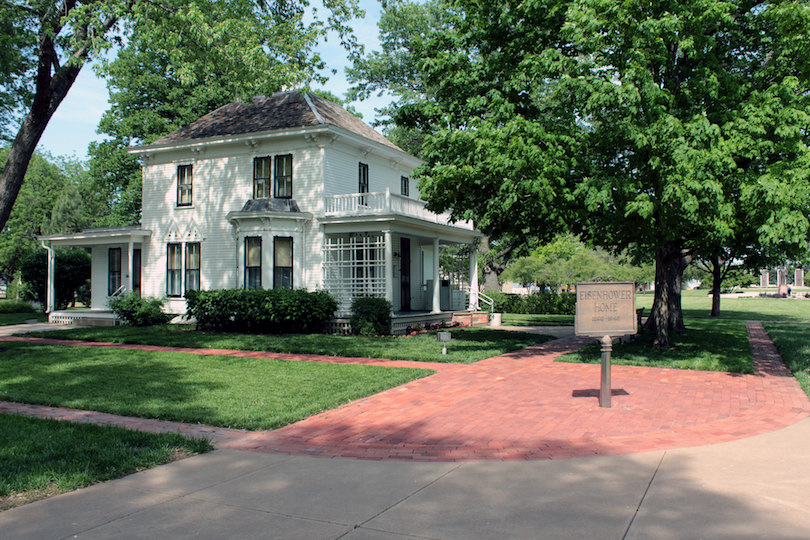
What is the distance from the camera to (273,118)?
876 inches

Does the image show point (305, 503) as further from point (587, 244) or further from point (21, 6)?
point (21, 6)

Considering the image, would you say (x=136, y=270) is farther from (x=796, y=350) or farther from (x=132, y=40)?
(x=796, y=350)

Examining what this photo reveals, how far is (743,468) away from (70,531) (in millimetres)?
5446

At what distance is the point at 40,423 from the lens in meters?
7.33

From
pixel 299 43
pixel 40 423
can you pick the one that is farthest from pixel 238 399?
pixel 299 43

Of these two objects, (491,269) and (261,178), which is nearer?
(261,178)

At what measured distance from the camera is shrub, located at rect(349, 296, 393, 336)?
18.8m

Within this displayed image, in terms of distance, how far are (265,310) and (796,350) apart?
14158 millimetres

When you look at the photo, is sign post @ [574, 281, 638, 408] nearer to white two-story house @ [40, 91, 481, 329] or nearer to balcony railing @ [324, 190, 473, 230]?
white two-story house @ [40, 91, 481, 329]

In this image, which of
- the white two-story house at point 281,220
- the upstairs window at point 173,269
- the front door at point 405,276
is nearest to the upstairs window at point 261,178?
the white two-story house at point 281,220

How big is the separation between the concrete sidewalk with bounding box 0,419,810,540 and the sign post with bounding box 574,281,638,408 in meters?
2.63

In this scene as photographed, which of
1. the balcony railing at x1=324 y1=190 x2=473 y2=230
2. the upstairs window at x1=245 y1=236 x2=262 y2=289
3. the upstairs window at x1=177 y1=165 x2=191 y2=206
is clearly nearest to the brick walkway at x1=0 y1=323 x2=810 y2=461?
the balcony railing at x1=324 y1=190 x2=473 y2=230

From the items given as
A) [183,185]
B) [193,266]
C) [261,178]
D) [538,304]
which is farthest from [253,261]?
[538,304]

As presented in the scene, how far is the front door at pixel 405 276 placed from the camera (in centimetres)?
2322
